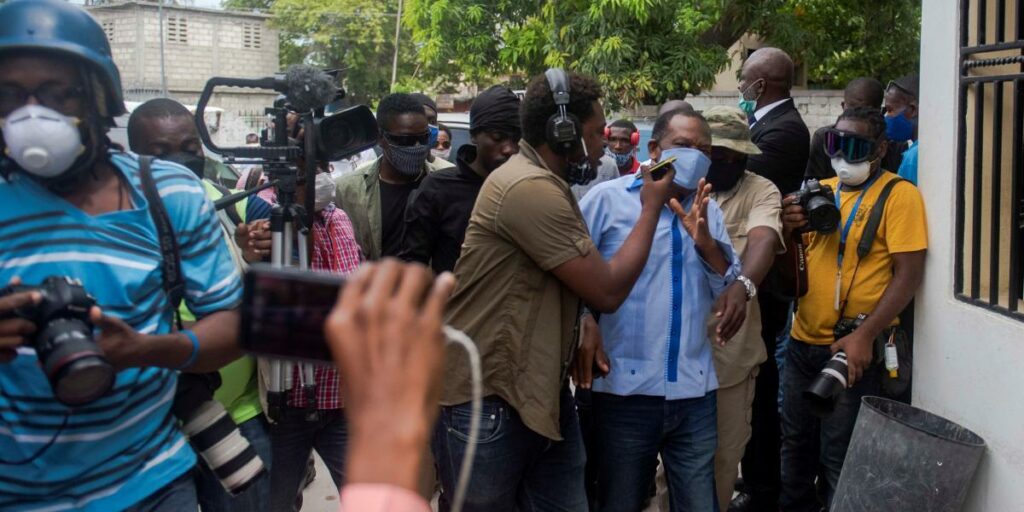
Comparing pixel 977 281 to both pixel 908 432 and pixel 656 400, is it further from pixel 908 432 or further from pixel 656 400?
pixel 656 400

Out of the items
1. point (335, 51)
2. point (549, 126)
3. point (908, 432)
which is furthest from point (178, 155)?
point (335, 51)

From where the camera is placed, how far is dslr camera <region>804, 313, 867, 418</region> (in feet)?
13.0

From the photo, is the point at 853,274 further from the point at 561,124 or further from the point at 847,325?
the point at 561,124

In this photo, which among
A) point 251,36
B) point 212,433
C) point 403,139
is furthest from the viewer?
point 251,36

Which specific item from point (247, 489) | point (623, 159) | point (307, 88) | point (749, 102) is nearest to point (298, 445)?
point (247, 489)

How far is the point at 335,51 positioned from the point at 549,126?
116ft

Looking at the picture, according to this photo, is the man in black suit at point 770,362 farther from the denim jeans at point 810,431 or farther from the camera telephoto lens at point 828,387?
the camera telephoto lens at point 828,387

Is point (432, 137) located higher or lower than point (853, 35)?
lower

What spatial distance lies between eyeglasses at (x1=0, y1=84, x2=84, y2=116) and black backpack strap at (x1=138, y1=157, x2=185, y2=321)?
0.24 meters

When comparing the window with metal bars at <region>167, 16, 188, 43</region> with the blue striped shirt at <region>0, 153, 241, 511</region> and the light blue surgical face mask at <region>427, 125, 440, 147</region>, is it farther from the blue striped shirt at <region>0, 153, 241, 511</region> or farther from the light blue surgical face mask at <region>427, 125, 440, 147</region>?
the blue striped shirt at <region>0, 153, 241, 511</region>

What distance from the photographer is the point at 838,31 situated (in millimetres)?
16844

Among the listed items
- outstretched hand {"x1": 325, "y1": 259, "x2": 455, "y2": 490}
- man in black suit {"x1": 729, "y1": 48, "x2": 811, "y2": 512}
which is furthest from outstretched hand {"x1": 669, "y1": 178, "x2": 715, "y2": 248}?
outstretched hand {"x1": 325, "y1": 259, "x2": 455, "y2": 490}

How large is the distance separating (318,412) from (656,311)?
125 centimetres

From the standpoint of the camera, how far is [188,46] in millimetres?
38469
